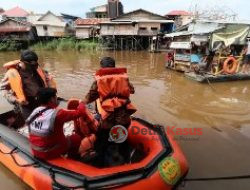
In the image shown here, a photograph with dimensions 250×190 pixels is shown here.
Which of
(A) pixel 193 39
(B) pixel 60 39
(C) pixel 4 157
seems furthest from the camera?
(B) pixel 60 39

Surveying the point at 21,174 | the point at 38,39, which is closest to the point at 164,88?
the point at 21,174

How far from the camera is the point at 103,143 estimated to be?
3701 millimetres

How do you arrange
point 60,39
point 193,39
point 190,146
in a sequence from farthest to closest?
point 60,39 < point 193,39 < point 190,146

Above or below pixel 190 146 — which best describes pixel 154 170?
above

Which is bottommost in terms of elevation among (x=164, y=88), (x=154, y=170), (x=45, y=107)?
(x=164, y=88)

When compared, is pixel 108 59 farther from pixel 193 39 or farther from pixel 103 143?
pixel 193 39

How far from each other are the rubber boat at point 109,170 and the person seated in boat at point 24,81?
0.80 m

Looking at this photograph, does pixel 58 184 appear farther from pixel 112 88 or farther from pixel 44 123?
pixel 112 88

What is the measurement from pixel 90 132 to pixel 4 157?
1.62m

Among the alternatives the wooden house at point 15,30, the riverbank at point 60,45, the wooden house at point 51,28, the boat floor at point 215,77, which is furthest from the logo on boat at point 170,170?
the wooden house at point 15,30

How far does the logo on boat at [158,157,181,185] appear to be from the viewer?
3.22 meters

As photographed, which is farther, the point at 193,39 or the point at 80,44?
the point at 80,44

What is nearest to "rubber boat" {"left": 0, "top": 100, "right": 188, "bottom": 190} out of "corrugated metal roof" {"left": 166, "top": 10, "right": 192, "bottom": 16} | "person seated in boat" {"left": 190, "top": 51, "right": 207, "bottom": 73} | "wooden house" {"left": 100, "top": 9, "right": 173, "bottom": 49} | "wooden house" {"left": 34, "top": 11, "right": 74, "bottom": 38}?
"person seated in boat" {"left": 190, "top": 51, "right": 207, "bottom": 73}

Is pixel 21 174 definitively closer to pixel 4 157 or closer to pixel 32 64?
pixel 4 157
